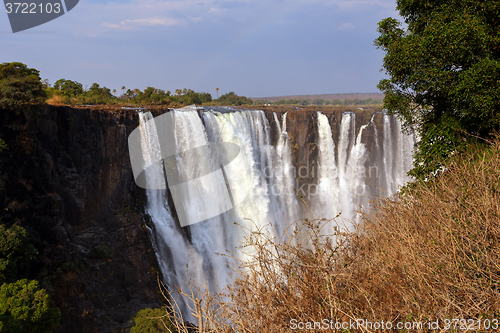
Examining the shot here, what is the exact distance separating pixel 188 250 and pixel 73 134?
8.00m

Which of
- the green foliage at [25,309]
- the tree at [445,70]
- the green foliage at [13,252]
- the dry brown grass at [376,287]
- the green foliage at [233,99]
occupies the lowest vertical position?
the green foliage at [25,309]

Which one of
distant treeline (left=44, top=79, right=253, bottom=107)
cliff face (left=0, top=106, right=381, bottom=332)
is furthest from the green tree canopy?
cliff face (left=0, top=106, right=381, bottom=332)

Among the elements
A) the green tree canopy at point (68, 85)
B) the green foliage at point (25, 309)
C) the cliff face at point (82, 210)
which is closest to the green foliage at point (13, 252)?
the green foliage at point (25, 309)

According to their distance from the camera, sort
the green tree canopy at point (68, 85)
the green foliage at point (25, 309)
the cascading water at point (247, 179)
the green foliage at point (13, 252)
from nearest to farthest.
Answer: the green foliage at point (25, 309) → the green foliage at point (13, 252) → the cascading water at point (247, 179) → the green tree canopy at point (68, 85)

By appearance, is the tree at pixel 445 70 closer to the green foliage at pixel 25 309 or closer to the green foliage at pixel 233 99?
the green foliage at pixel 25 309

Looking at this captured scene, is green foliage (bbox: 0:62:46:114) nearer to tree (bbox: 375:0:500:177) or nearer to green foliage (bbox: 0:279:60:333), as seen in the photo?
green foliage (bbox: 0:279:60:333)

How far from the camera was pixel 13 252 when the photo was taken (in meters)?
10.9

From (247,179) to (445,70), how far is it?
586 inches

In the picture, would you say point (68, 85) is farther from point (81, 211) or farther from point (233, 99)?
point (233, 99)

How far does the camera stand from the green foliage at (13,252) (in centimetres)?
1057

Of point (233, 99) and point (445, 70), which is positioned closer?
point (445, 70)

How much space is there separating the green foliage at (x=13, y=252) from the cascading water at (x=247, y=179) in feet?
16.7

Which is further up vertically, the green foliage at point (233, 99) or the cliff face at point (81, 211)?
the green foliage at point (233, 99)

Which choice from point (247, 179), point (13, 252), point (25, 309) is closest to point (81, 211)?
point (13, 252)
